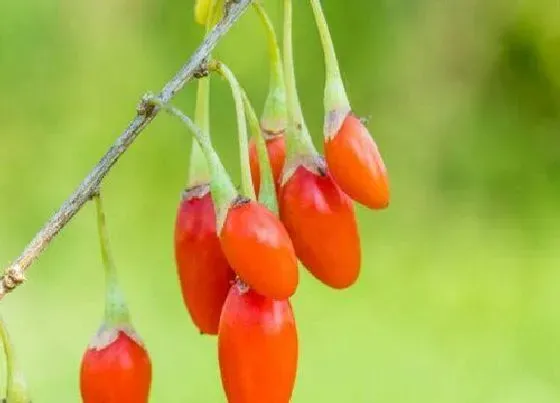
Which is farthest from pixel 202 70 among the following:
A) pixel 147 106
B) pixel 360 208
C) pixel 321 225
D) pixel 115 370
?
pixel 360 208

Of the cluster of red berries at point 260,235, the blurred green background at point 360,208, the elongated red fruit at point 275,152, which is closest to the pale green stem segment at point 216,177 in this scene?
the cluster of red berries at point 260,235

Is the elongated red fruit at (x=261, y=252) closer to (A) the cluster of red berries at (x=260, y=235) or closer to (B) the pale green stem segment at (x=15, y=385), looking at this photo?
(A) the cluster of red berries at (x=260, y=235)

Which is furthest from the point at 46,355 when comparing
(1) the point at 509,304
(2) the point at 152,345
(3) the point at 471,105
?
(3) the point at 471,105

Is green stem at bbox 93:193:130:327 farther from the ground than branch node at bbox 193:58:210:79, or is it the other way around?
branch node at bbox 193:58:210:79

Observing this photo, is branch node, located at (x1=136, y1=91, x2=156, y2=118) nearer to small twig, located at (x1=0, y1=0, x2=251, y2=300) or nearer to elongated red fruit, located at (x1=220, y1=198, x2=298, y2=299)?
small twig, located at (x1=0, y1=0, x2=251, y2=300)

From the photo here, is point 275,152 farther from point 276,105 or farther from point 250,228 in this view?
point 250,228

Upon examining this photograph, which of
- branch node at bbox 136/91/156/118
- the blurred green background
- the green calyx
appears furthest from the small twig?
the blurred green background
